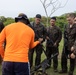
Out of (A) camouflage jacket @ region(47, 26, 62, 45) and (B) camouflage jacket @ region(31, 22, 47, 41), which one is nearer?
(B) camouflage jacket @ region(31, 22, 47, 41)

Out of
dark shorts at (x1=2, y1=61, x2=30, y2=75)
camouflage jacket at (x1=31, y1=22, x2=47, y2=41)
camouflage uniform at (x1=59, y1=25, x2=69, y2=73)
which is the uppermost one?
camouflage jacket at (x1=31, y1=22, x2=47, y2=41)

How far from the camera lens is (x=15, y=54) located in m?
5.50

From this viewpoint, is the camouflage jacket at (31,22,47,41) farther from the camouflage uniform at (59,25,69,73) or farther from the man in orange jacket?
the man in orange jacket

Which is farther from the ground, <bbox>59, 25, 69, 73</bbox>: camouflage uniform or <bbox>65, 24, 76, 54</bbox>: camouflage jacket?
<bbox>65, 24, 76, 54</bbox>: camouflage jacket

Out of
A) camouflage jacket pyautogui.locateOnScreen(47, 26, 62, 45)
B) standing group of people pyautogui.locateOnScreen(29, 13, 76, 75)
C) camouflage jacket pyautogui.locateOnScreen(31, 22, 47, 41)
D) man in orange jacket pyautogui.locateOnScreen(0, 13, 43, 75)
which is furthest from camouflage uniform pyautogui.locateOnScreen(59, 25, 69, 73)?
man in orange jacket pyautogui.locateOnScreen(0, 13, 43, 75)

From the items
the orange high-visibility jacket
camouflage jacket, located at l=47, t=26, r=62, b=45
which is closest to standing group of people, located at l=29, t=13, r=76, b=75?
camouflage jacket, located at l=47, t=26, r=62, b=45

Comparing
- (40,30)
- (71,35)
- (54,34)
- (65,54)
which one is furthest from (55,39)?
(71,35)

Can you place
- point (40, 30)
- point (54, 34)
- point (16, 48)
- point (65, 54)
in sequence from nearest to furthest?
point (16, 48)
point (65, 54)
point (40, 30)
point (54, 34)

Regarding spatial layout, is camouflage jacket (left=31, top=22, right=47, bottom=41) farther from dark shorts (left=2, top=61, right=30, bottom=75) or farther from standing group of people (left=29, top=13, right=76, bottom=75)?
dark shorts (left=2, top=61, right=30, bottom=75)

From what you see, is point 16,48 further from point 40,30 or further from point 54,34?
point 54,34

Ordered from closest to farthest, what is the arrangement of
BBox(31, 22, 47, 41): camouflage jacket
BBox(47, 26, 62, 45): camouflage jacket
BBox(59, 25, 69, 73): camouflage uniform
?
BBox(59, 25, 69, 73): camouflage uniform, BBox(31, 22, 47, 41): camouflage jacket, BBox(47, 26, 62, 45): camouflage jacket

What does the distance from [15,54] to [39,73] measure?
3460 millimetres

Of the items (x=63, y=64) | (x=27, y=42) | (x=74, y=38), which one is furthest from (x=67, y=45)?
(x=27, y=42)

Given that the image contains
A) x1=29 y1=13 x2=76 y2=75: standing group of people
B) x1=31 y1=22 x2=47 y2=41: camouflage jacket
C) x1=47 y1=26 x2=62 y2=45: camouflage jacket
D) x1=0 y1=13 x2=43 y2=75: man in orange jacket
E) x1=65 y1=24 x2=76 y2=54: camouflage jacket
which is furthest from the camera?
x1=47 y1=26 x2=62 y2=45: camouflage jacket
